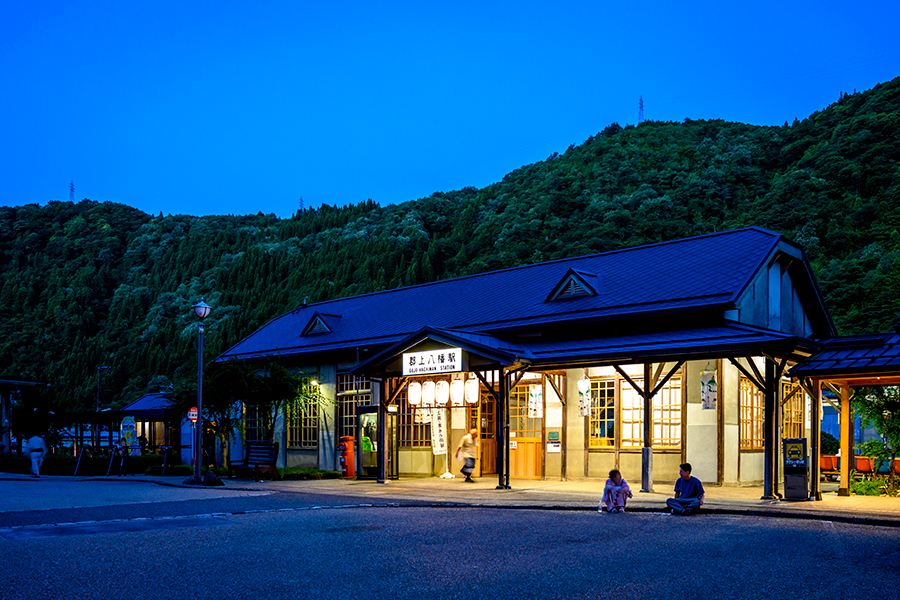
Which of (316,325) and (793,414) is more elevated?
(316,325)

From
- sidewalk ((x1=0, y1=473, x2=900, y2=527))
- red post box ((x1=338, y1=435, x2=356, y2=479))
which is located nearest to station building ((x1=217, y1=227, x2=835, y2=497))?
red post box ((x1=338, y1=435, x2=356, y2=479))

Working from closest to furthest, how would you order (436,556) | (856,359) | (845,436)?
(436,556), (856,359), (845,436)

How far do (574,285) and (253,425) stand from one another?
14236mm

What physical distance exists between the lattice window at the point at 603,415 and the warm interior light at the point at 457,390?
3.62 metres

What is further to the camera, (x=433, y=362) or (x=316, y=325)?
(x=316, y=325)

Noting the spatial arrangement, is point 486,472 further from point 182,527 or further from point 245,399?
point 182,527

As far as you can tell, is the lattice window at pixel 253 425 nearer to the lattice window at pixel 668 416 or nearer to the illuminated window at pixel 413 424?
the illuminated window at pixel 413 424

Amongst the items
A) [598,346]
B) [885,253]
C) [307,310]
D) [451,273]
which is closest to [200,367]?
[598,346]

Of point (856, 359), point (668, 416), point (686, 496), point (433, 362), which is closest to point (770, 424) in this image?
point (856, 359)

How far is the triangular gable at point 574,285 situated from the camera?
78.7 ft

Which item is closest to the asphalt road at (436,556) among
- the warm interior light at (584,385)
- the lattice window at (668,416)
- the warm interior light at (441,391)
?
→ the warm interior light at (584,385)

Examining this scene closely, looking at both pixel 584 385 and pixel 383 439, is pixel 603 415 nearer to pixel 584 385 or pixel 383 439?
pixel 584 385

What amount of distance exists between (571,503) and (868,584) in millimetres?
8540

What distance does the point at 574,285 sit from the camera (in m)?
24.4
